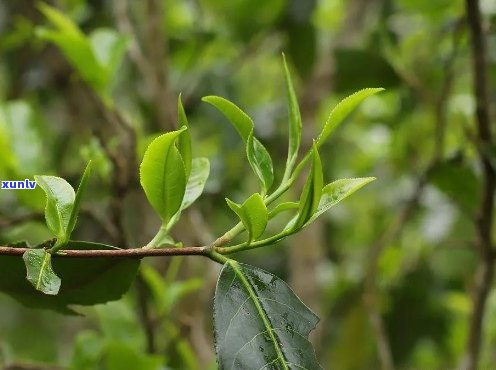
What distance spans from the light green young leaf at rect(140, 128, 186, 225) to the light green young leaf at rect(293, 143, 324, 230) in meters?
0.08

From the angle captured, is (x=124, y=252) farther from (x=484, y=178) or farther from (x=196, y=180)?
(x=484, y=178)

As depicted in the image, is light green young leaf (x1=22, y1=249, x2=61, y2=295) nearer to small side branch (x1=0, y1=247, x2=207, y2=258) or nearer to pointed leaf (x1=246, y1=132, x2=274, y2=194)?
small side branch (x1=0, y1=247, x2=207, y2=258)

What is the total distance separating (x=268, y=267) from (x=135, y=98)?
16.3 inches

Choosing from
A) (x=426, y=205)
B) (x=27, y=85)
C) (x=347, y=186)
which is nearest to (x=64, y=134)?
(x=27, y=85)

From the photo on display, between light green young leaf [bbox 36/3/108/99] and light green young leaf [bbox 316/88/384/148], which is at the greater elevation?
light green young leaf [bbox 316/88/384/148]

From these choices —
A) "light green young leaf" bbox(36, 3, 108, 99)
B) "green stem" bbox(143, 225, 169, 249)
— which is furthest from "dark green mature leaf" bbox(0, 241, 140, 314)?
"light green young leaf" bbox(36, 3, 108, 99)

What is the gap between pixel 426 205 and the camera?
1422 mm

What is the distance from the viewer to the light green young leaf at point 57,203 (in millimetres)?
446

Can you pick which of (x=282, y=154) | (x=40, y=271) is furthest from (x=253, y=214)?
(x=282, y=154)

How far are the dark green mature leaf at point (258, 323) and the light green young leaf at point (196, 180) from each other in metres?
0.07

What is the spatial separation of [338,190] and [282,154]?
922 mm

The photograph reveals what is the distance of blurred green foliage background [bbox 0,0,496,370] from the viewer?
0.95 metres

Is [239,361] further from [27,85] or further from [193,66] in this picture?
[27,85]

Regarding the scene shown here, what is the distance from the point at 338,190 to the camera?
0.49 m
